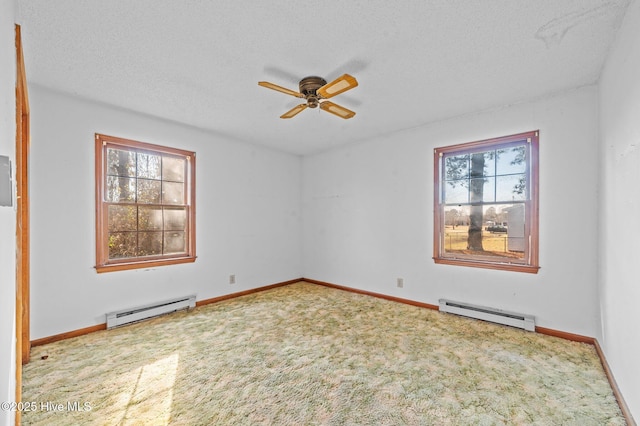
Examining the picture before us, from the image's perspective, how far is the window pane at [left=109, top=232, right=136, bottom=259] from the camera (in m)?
3.39

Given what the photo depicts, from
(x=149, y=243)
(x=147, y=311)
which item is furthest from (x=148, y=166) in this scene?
(x=147, y=311)

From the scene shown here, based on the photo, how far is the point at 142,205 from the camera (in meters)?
3.60

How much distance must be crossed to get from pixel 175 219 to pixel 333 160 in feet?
9.05

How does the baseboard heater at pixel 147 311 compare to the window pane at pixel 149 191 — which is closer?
the baseboard heater at pixel 147 311

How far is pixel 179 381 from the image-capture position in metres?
2.20

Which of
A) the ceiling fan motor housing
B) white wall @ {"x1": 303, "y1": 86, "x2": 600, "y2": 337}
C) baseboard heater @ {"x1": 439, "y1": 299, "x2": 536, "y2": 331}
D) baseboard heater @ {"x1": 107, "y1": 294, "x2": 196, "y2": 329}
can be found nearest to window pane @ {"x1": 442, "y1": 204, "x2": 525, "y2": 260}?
white wall @ {"x1": 303, "y1": 86, "x2": 600, "y2": 337}

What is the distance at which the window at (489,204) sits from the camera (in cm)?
324

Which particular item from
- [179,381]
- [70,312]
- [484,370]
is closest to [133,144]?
[70,312]

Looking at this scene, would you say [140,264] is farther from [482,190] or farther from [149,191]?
[482,190]

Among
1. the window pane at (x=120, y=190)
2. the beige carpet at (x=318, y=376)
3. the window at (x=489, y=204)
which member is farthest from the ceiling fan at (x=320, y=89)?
the beige carpet at (x=318, y=376)

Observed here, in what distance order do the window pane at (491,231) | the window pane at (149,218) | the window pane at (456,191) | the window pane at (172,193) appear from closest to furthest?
1. the window pane at (491,231)
2. the window pane at (149,218)
3. the window pane at (456,191)
4. the window pane at (172,193)

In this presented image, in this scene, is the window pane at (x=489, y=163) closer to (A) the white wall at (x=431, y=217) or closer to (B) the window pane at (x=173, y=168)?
(A) the white wall at (x=431, y=217)

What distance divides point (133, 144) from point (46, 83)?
2.99 ft

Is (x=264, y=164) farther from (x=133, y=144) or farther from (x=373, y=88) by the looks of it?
(x=373, y=88)
